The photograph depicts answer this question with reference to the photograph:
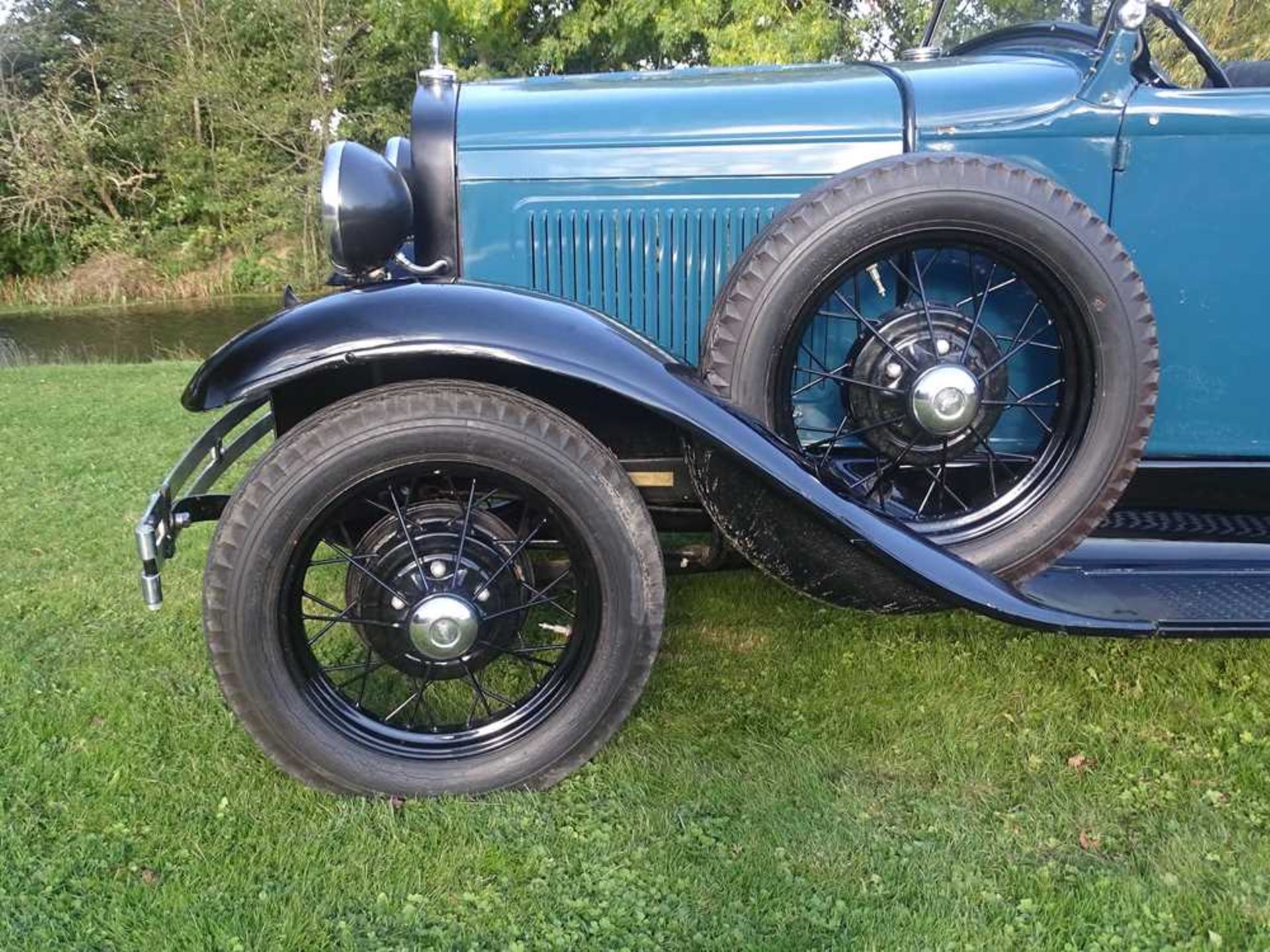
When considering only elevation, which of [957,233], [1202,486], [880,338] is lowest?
[1202,486]

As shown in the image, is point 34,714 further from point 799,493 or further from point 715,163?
point 715,163

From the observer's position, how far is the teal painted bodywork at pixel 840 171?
8.46ft

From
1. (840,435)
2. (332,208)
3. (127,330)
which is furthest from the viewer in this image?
(127,330)

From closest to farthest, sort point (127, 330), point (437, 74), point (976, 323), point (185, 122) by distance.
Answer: point (976, 323)
point (437, 74)
point (127, 330)
point (185, 122)

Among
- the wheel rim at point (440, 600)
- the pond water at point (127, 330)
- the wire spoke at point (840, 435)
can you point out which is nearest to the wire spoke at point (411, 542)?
the wheel rim at point (440, 600)

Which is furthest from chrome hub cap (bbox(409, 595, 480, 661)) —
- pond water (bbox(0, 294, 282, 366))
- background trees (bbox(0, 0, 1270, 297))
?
background trees (bbox(0, 0, 1270, 297))

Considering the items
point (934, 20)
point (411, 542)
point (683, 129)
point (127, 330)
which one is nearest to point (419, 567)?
point (411, 542)

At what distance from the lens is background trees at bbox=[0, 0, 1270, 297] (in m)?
17.7

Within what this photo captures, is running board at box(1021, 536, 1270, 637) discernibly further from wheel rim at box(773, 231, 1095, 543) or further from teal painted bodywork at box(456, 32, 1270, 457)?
teal painted bodywork at box(456, 32, 1270, 457)

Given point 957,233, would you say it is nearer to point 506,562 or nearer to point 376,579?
point 506,562

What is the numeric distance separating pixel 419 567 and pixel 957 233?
148cm

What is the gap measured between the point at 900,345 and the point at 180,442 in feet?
15.2

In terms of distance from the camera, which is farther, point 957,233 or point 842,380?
point 842,380

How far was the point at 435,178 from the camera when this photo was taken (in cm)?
276
